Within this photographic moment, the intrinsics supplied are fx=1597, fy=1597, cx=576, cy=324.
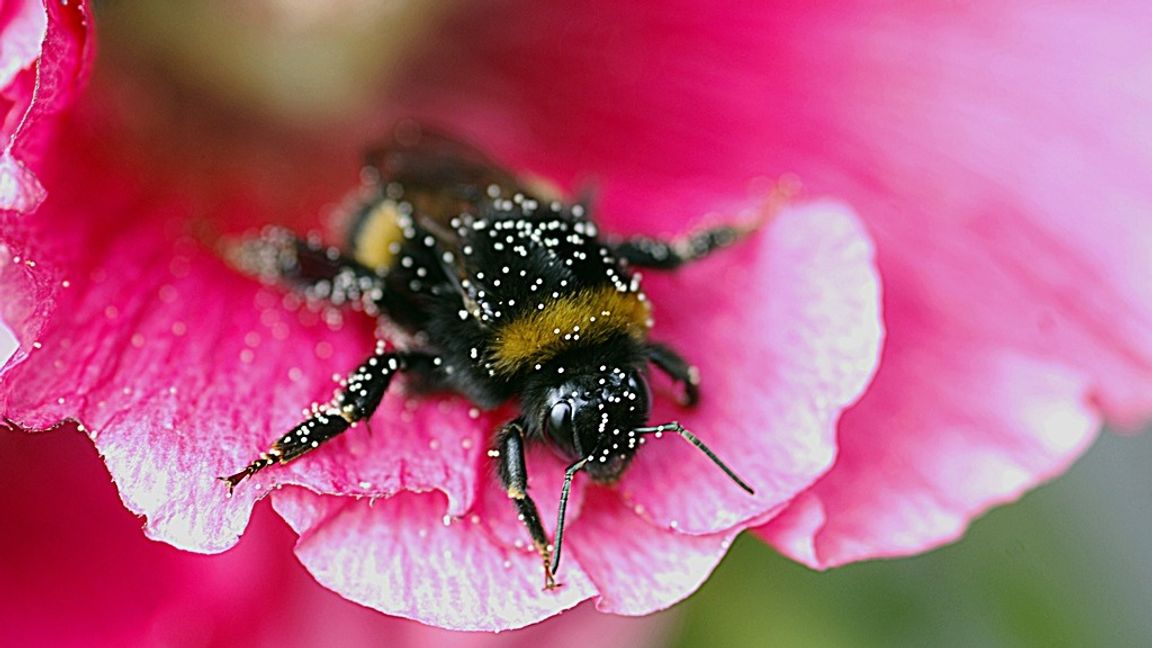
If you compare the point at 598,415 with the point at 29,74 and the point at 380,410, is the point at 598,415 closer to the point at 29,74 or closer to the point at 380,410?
the point at 380,410

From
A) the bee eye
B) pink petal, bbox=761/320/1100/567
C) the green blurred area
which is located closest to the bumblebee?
the bee eye

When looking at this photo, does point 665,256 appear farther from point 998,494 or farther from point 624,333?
point 998,494

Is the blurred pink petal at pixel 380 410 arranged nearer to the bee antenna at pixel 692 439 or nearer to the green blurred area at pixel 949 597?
the bee antenna at pixel 692 439

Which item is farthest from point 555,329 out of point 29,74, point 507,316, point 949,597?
point 949,597

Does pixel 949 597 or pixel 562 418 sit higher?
pixel 562 418

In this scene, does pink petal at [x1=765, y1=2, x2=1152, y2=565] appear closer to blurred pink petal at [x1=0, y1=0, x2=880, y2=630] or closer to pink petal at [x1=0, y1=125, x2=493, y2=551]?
blurred pink petal at [x1=0, y1=0, x2=880, y2=630]

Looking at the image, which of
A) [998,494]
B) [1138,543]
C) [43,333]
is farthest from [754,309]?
[1138,543]
